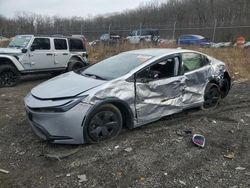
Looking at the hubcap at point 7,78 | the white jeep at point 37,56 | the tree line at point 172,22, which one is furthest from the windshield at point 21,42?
the tree line at point 172,22

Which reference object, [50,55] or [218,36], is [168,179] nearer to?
[50,55]

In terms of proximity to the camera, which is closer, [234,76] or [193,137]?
[193,137]

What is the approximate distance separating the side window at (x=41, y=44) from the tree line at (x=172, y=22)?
13.1 m

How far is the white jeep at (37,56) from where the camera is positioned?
1075 cm

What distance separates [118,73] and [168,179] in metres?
2.18

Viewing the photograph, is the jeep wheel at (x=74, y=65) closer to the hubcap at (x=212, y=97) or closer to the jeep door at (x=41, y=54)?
the jeep door at (x=41, y=54)

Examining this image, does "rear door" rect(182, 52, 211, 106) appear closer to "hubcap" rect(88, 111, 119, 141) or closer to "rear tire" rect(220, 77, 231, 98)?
"rear tire" rect(220, 77, 231, 98)

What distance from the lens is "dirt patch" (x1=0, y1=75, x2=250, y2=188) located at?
4059 millimetres

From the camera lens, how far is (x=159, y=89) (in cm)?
577

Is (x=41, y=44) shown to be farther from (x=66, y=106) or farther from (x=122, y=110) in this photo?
(x=66, y=106)

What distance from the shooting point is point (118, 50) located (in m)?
18.4

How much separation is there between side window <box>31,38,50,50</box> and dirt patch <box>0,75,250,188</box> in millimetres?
5368

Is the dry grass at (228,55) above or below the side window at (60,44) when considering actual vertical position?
below

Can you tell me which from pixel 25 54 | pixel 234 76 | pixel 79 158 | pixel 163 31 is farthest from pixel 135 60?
pixel 163 31
